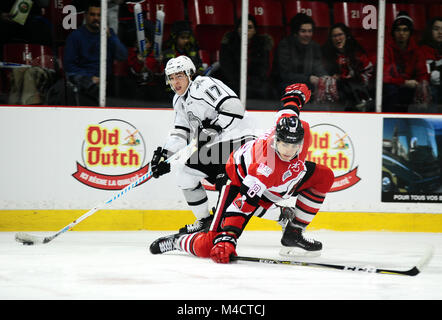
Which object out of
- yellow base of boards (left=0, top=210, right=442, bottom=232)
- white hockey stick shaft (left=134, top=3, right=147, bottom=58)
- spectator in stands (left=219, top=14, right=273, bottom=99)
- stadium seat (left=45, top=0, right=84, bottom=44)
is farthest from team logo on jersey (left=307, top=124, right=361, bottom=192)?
stadium seat (left=45, top=0, right=84, bottom=44)

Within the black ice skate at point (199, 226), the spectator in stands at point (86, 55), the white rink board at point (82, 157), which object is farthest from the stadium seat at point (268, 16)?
the black ice skate at point (199, 226)

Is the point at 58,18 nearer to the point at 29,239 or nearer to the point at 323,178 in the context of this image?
the point at 29,239

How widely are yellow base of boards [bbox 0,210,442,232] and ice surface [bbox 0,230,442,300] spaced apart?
34 cm

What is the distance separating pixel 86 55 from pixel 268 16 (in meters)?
1.40

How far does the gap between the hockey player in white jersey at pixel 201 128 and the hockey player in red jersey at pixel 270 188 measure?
0.49 metres

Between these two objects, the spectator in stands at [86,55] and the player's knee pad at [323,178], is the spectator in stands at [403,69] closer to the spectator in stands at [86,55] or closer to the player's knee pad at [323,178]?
the player's knee pad at [323,178]

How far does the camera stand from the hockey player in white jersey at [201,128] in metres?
3.96

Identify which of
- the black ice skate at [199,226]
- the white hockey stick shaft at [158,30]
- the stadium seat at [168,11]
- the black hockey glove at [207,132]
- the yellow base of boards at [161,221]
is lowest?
the yellow base of boards at [161,221]

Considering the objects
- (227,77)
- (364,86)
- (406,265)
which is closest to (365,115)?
(364,86)

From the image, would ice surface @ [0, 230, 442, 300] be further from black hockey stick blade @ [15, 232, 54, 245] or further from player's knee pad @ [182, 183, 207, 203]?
player's knee pad @ [182, 183, 207, 203]

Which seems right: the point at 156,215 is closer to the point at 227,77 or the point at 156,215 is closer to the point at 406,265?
the point at 227,77

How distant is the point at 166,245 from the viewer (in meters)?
3.49

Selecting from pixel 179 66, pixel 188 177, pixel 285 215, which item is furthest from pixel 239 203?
pixel 179 66

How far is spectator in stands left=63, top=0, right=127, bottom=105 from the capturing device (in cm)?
476
